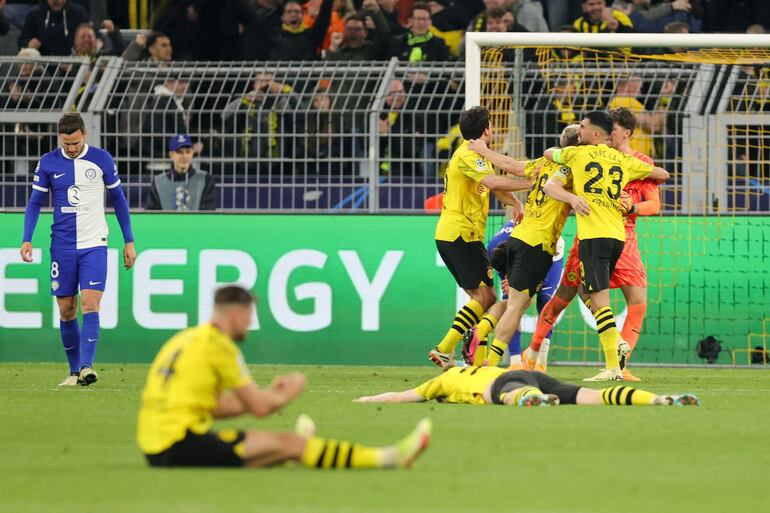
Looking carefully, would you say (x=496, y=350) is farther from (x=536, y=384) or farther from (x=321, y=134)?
(x=321, y=134)

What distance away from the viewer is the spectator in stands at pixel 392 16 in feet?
64.7

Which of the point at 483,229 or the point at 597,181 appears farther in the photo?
the point at 483,229

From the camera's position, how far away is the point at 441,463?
742 cm

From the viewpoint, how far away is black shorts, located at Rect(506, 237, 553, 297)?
41.5ft

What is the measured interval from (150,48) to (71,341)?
7.32 meters

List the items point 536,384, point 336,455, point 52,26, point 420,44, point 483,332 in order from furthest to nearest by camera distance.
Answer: point 52,26
point 420,44
point 483,332
point 536,384
point 336,455

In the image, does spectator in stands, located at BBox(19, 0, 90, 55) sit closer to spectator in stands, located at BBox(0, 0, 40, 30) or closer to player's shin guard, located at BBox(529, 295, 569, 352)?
spectator in stands, located at BBox(0, 0, 40, 30)

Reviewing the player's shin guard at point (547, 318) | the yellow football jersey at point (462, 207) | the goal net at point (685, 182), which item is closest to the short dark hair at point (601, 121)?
the yellow football jersey at point (462, 207)

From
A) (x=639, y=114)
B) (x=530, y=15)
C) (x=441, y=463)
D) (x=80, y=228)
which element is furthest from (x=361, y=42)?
(x=441, y=463)

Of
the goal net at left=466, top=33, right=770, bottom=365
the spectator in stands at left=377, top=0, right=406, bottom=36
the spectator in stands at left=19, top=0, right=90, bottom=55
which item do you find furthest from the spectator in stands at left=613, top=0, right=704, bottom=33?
the spectator in stands at left=19, top=0, right=90, bottom=55

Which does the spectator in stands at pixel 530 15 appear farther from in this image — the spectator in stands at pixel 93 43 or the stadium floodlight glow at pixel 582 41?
the stadium floodlight glow at pixel 582 41

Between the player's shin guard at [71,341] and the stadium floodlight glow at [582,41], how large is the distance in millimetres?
4276

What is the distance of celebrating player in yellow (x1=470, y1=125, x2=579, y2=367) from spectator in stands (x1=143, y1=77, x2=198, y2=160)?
4178 millimetres

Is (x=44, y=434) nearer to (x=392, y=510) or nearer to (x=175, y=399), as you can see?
(x=175, y=399)
